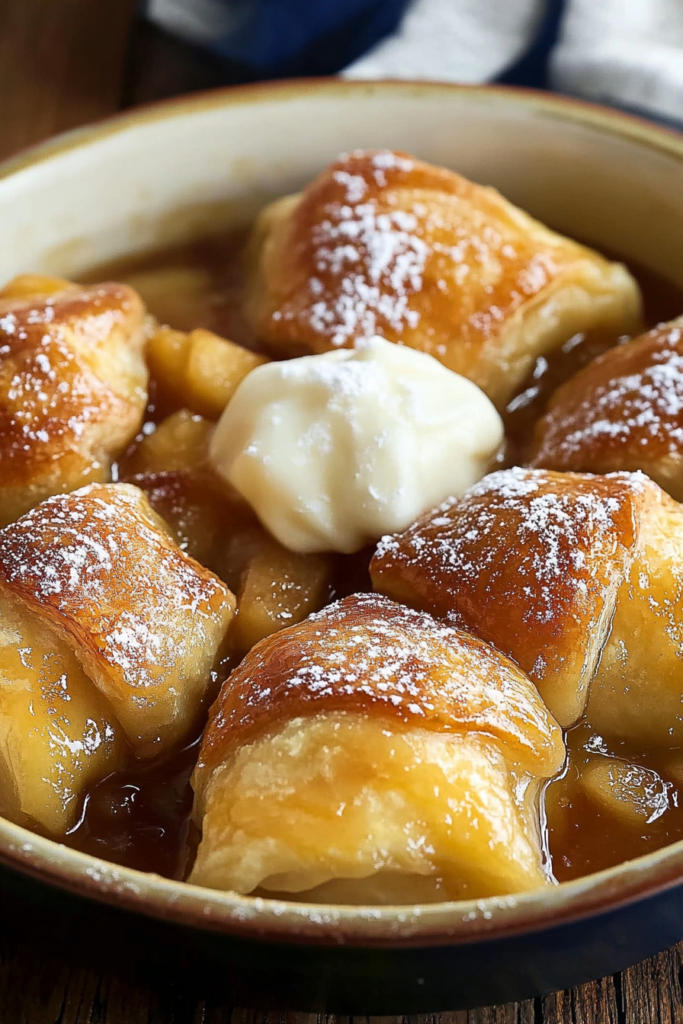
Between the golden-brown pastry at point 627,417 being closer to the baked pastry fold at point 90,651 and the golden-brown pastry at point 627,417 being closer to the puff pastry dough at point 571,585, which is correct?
the puff pastry dough at point 571,585

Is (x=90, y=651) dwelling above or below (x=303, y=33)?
below

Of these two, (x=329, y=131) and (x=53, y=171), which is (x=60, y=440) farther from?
(x=329, y=131)

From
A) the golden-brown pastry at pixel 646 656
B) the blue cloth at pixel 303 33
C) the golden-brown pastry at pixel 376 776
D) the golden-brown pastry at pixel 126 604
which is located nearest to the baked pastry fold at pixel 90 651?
the golden-brown pastry at pixel 126 604

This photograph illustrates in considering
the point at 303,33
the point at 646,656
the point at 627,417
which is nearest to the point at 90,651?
the point at 646,656

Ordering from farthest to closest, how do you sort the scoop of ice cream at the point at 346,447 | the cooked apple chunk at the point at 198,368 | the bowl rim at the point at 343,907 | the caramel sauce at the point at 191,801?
the cooked apple chunk at the point at 198,368 < the scoop of ice cream at the point at 346,447 < the caramel sauce at the point at 191,801 < the bowl rim at the point at 343,907

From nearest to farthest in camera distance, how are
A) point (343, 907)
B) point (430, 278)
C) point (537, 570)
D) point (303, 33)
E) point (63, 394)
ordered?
point (343, 907) < point (537, 570) < point (63, 394) < point (430, 278) < point (303, 33)

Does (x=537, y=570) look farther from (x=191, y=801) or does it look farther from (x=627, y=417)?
(x=191, y=801)

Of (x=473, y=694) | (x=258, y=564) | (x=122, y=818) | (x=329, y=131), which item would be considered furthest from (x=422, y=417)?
(x=329, y=131)

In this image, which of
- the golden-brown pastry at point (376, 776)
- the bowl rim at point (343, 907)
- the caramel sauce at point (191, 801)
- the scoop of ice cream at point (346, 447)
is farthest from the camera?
the scoop of ice cream at point (346, 447)
